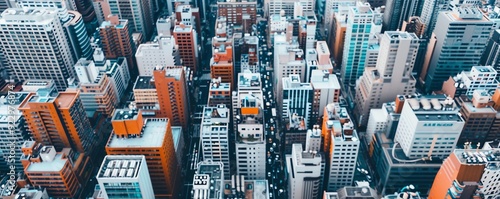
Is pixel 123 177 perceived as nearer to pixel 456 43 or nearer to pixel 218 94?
pixel 218 94

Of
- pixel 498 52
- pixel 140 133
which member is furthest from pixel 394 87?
pixel 140 133

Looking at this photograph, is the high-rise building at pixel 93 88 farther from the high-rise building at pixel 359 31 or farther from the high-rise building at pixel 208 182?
the high-rise building at pixel 359 31

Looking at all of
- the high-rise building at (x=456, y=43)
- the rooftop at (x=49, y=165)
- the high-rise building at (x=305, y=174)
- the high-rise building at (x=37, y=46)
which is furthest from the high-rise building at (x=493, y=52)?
the high-rise building at (x=37, y=46)

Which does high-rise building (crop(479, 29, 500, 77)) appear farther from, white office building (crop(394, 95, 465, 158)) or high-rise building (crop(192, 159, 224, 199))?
high-rise building (crop(192, 159, 224, 199))

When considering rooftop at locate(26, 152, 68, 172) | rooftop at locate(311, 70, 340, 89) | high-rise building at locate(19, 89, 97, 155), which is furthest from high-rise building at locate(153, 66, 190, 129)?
rooftop at locate(311, 70, 340, 89)

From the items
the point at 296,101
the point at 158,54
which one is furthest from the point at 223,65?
the point at 296,101
